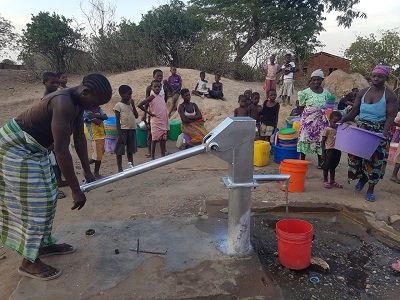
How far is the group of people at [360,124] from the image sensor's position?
3721mm

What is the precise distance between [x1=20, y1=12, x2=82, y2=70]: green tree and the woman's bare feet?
42.4 ft

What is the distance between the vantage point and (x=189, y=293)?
2.02 m

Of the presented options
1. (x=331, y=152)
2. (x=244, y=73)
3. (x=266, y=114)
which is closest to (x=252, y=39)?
(x=244, y=73)

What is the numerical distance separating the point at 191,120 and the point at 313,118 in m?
2.19

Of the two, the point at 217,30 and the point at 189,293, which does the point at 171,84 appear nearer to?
the point at 189,293

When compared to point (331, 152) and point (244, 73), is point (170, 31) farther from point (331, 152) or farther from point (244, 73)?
point (331, 152)

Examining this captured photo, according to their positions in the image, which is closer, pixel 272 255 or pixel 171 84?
pixel 272 255

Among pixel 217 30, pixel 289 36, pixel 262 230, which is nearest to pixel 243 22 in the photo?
pixel 217 30

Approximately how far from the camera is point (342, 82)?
45.4 ft

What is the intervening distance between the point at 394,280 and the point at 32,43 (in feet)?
47.8

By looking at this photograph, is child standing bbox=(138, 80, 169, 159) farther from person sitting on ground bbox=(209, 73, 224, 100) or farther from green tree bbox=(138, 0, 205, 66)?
green tree bbox=(138, 0, 205, 66)

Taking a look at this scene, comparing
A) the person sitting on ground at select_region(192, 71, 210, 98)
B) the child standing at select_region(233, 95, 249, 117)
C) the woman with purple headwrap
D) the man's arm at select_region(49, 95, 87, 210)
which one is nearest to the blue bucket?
the child standing at select_region(233, 95, 249, 117)

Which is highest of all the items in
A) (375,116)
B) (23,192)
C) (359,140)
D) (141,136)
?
(375,116)

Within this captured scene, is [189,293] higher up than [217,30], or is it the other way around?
[217,30]
